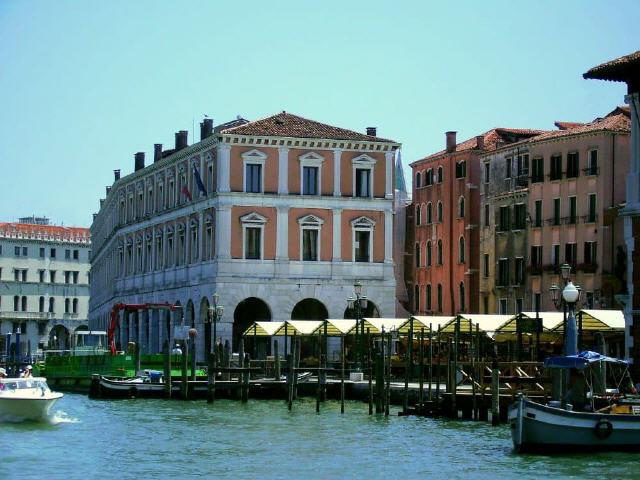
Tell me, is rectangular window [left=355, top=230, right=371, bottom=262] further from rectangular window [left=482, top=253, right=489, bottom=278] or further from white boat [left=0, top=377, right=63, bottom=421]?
white boat [left=0, top=377, right=63, bottom=421]

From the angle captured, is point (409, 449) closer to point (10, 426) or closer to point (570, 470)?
point (570, 470)

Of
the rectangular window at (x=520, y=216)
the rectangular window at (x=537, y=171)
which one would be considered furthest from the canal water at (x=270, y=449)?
the rectangular window at (x=520, y=216)

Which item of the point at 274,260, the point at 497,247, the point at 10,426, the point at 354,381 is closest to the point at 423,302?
the point at 497,247

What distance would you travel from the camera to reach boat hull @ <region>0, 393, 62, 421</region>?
39469 mm

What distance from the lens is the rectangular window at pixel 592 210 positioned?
64188 mm

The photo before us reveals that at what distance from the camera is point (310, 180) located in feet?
220

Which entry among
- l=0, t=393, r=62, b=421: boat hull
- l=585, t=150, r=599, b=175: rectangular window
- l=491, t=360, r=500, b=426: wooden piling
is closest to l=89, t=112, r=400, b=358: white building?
l=585, t=150, r=599, b=175: rectangular window

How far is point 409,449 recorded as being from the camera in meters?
33.5

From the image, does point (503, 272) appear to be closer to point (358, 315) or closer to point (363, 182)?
point (363, 182)

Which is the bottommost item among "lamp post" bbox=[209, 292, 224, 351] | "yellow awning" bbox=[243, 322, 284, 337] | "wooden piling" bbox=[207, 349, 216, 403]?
"wooden piling" bbox=[207, 349, 216, 403]

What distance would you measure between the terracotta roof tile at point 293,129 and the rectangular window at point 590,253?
9.99 metres

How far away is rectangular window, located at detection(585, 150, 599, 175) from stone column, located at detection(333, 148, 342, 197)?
424 inches

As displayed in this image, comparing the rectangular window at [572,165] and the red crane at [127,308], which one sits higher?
the rectangular window at [572,165]

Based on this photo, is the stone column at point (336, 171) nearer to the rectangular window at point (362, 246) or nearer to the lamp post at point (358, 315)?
→ the rectangular window at point (362, 246)
